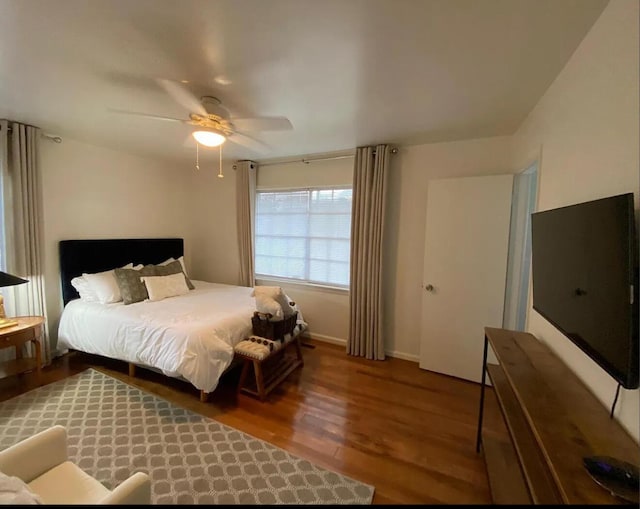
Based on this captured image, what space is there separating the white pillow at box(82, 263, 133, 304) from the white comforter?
0.11m

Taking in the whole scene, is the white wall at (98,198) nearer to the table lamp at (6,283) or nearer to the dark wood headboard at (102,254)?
the dark wood headboard at (102,254)

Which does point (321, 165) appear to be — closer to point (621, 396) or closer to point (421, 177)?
point (421, 177)

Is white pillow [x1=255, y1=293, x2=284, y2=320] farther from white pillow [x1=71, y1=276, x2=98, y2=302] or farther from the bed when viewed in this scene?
white pillow [x1=71, y1=276, x2=98, y2=302]

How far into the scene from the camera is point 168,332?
90.4 inches

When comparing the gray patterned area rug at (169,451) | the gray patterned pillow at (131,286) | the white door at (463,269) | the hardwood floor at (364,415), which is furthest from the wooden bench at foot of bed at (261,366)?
the white door at (463,269)

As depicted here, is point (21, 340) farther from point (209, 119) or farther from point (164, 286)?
point (209, 119)

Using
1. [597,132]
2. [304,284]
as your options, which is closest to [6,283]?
[304,284]

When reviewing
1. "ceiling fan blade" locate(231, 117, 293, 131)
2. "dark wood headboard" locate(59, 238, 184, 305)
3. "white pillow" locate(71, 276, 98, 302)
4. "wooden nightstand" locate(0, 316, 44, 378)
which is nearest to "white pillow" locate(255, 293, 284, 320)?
"ceiling fan blade" locate(231, 117, 293, 131)

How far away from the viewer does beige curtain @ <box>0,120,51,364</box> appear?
8.56 feet

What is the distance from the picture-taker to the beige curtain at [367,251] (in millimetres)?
3111

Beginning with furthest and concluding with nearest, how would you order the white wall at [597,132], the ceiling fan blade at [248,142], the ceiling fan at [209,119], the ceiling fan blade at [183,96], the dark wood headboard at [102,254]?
the dark wood headboard at [102,254]
the ceiling fan blade at [248,142]
the ceiling fan at [209,119]
the ceiling fan blade at [183,96]
the white wall at [597,132]

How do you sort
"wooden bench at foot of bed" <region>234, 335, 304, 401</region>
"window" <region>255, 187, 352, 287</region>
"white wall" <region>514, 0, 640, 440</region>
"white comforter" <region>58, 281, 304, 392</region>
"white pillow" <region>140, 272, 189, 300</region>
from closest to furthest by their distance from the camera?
"white wall" <region>514, 0, 640, 440</region>, "white comforter" <region>58, 281, 304, 392</region>, "wooden bench at foot of bed" <region>234, 335, 304, 401</region>, "white pillow" <region>140, 272, 189, 300</region>, "window" <region>255, 187, 352, 287</region>

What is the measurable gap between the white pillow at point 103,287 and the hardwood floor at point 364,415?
707 millimetres

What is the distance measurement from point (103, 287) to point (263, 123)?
8.00 feet
